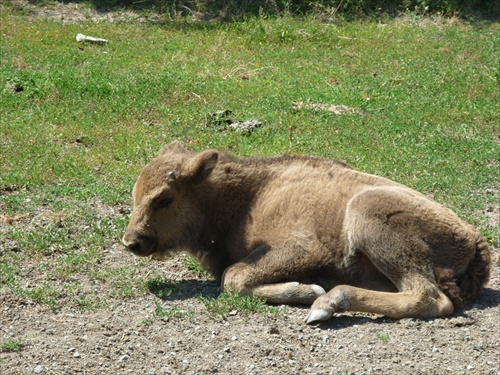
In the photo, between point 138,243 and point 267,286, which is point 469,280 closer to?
point 267,286

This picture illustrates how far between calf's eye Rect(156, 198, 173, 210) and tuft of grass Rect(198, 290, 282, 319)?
1.14 metres

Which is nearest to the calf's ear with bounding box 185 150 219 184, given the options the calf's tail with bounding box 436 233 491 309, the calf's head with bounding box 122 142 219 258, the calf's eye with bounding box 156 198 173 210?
the calf's head with bounding box 122 142 219 258

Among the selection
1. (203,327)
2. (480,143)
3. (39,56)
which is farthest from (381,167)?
(39,56)

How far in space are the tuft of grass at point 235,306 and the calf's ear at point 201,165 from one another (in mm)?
1383

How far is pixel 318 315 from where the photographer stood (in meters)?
8.12

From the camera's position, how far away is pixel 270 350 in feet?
24.7

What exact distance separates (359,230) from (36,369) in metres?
3.33

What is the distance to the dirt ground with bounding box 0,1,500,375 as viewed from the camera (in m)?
7.31

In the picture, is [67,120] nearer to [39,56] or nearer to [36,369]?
[39,56]

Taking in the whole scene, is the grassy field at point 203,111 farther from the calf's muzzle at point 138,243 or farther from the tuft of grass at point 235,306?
the tuft of grass at point 235,306

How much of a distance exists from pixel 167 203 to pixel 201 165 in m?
0.53

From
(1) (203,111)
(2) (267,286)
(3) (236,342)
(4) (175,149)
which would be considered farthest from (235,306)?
(1) (203,111)

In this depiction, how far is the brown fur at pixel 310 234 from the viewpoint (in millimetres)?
8477

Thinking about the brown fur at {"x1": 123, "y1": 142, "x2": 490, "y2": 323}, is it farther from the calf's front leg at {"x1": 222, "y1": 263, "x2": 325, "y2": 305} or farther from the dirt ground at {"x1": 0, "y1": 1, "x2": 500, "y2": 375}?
the dirt ground at {"x1": 0, "y1": 1, "x2": 500, "y2": 375}
